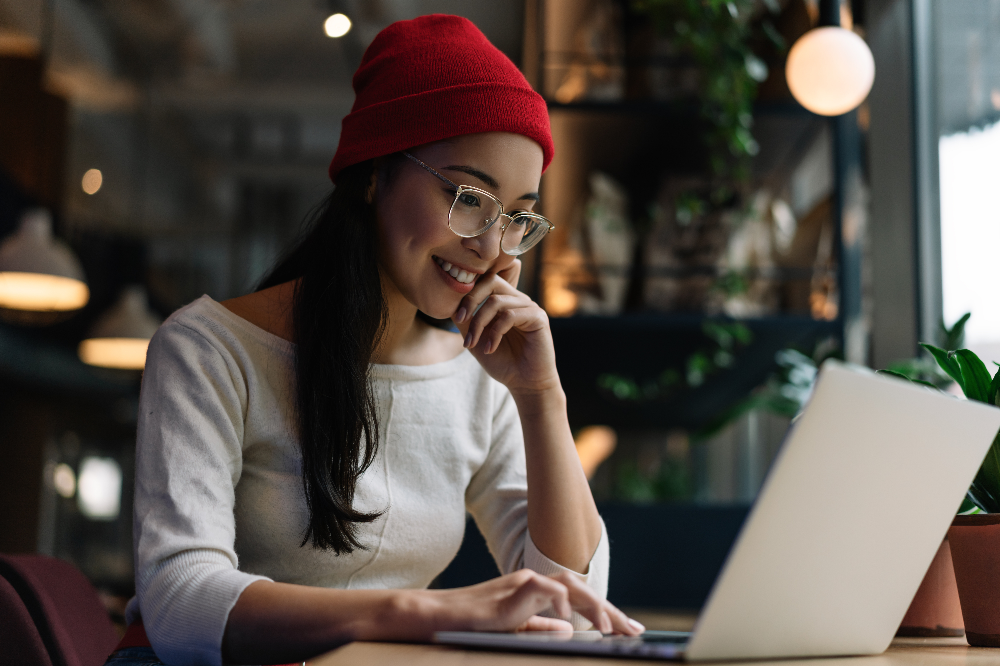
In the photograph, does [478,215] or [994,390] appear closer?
[994,390]

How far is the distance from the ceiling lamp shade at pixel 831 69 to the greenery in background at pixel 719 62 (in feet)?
0.69

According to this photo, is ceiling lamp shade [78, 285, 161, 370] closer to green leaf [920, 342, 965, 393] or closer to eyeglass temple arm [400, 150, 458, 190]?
eyeglass temple arm [400, 150, 458, 190]

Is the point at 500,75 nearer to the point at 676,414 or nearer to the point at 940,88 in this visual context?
the point at 940,88

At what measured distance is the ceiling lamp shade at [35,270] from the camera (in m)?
3.49

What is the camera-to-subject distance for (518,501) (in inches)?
46.6

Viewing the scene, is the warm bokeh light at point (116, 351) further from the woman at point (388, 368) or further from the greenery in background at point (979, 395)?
the greenery in background at point (979, 395)

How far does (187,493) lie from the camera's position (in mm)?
820

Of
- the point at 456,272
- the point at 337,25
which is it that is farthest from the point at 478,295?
the point at 337,25

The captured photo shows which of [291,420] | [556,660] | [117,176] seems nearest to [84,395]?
[117,176]

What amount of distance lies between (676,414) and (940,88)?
125 cm

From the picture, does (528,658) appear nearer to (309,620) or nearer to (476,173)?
(309,620)

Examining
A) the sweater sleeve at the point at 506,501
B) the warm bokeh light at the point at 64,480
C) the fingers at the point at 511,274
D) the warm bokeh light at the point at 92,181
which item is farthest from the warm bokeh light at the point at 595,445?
the warm bokeh light at the point at 92,181

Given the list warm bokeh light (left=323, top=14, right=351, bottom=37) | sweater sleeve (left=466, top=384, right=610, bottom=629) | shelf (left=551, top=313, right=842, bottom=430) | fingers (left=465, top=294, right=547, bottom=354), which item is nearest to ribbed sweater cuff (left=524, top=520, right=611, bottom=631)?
sweater sleeve (left=466, top=384, right=610, bottom=629)

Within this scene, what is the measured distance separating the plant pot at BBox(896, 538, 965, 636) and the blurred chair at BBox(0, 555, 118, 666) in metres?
0.95
